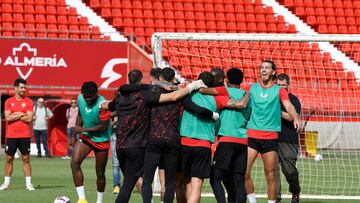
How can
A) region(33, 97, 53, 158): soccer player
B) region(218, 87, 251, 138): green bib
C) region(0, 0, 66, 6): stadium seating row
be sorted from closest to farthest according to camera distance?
region(218, 87, 251, 138): green bib
region(33, 97, 53, 158): soccer player
region(0, 0, 66, 6): stadium seating row

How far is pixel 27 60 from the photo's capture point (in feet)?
103

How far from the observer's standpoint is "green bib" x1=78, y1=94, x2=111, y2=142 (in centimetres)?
1439

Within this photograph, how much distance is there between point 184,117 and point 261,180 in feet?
29.1

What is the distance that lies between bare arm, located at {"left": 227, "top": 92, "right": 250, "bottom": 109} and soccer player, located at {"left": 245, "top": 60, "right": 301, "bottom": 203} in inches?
27.4

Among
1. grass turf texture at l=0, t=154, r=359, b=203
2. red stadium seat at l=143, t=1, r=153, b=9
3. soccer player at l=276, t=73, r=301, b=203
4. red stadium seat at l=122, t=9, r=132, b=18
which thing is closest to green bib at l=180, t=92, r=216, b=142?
soccer player at l=276, t=73, r=301, b=203

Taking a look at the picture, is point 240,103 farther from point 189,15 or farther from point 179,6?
point 179,6

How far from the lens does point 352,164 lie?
2700 cm

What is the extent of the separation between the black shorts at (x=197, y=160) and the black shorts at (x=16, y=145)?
21.5 feet

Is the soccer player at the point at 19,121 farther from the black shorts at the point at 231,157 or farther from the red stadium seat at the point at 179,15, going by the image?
the red stadium seat at the point at 179,15

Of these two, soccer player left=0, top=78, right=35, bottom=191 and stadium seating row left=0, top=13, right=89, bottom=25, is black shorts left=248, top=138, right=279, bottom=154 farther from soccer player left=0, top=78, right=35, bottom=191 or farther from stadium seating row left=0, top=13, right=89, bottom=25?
stadium seating row left=0, top=13, right=89, bottom=25

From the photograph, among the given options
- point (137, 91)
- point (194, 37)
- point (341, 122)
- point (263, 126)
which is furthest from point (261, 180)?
point (341, 122)

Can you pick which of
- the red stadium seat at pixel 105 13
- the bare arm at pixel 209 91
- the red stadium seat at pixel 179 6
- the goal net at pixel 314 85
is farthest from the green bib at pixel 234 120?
the red stadium seat at pixel 179 6

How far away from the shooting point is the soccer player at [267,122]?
45.4 ft

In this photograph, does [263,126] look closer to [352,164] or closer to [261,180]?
[261,180]
